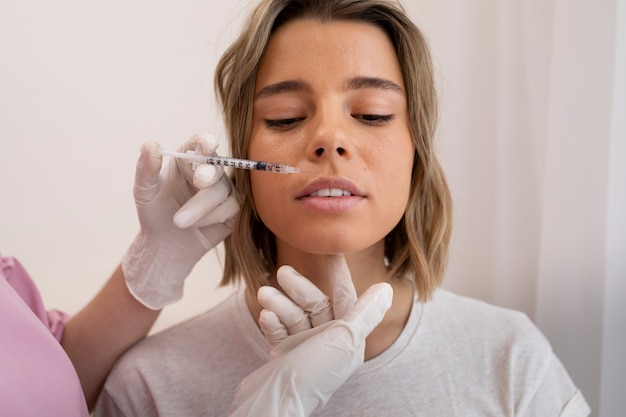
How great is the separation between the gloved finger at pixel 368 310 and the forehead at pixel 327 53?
44 centimetres

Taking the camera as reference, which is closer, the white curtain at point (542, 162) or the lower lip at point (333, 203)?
the lower lip at point (333, 203)

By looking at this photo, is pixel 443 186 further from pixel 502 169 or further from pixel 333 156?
pixel 502 169

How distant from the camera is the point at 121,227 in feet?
6.56

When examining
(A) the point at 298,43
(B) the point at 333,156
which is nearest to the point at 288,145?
(B) the point at 333,156

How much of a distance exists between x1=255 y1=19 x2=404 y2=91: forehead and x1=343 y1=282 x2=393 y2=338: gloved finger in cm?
44

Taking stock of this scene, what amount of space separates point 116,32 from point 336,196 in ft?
3.46

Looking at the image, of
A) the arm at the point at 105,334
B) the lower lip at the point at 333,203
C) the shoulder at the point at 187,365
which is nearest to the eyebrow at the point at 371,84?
the lower lip at the point at 333,203

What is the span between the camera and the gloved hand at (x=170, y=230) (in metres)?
1.42

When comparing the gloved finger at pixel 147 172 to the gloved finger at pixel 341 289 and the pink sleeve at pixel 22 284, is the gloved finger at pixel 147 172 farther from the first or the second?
the gloved finger at pixel 341 289

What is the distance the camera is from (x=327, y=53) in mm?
1284

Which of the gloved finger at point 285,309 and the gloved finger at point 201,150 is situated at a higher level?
the gloved finger at point 201,150

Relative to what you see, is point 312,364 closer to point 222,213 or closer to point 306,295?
point 306,295

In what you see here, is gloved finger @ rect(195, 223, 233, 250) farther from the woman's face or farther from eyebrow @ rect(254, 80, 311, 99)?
eyebrow @ rect(254, 80, 311, 99)

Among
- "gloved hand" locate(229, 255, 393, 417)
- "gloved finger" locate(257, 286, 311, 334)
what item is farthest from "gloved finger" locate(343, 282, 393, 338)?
"gloved finger" locate(257, 286, 311, 334)
